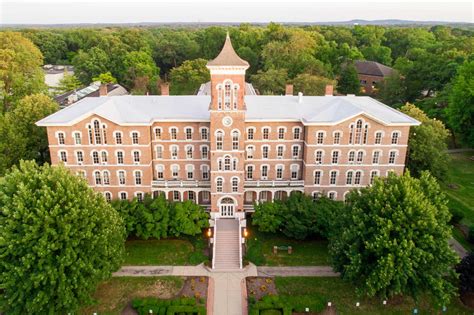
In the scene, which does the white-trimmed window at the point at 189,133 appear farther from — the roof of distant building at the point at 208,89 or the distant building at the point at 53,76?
the distant building at the point at 53,76

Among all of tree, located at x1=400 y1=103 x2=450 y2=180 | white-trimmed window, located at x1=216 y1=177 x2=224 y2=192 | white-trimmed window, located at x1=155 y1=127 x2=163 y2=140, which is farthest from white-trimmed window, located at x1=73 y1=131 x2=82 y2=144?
tree, located at x1=400 y1=103 x2=450 y2=180

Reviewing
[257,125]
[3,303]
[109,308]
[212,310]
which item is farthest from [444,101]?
[3,303]

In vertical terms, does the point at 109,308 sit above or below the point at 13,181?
below

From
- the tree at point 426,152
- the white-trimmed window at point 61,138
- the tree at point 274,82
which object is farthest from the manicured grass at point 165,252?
the tree at point 274,82

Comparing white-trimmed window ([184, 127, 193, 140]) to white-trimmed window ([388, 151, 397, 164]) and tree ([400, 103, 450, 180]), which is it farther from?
tree ([400, 103, 450, 180])

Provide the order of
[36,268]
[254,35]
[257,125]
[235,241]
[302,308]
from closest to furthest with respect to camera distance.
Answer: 1. [36,268]
2. [302,308]
3. [235,241]
4. [257,125]
5. [254,35]

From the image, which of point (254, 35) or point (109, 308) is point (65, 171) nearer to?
point (109, 308)
